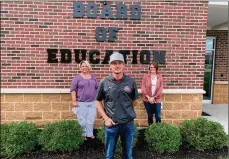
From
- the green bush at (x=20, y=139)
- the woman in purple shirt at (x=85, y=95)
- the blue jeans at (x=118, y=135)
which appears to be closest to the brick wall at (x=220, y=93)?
the woman in purple shirt at (x=85, y=95)

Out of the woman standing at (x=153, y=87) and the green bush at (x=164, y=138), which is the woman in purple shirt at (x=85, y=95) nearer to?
the woman standing at (x=153, y=87)

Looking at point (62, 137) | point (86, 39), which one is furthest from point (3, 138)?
point (86, 39)

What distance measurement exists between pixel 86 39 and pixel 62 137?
2.41 metres

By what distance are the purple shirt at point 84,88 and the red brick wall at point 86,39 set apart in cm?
83

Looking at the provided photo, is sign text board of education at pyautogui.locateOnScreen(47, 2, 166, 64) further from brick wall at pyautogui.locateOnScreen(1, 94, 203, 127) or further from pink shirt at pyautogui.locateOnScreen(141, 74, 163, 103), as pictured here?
brick wall at pyautogui.locateOnScreen(1, 94, 203, 127)

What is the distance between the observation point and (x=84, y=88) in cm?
505

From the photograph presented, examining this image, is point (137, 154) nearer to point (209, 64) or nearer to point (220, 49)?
point (209, 64)

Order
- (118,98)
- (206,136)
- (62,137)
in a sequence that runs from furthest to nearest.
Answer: (206,136)
(62,137)
(118,98)

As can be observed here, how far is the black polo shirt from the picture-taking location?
3.51m

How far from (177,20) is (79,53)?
2535 millimetres

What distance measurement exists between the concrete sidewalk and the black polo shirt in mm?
4427

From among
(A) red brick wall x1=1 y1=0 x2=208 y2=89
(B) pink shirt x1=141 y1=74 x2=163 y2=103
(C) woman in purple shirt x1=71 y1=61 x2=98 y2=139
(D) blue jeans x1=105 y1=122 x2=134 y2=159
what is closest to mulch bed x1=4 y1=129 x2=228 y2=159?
(C) woman in purple shirt x1=71 y1=61 x2=98 y2=139

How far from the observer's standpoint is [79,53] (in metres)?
5.84

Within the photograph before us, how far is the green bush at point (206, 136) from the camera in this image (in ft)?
16.1
